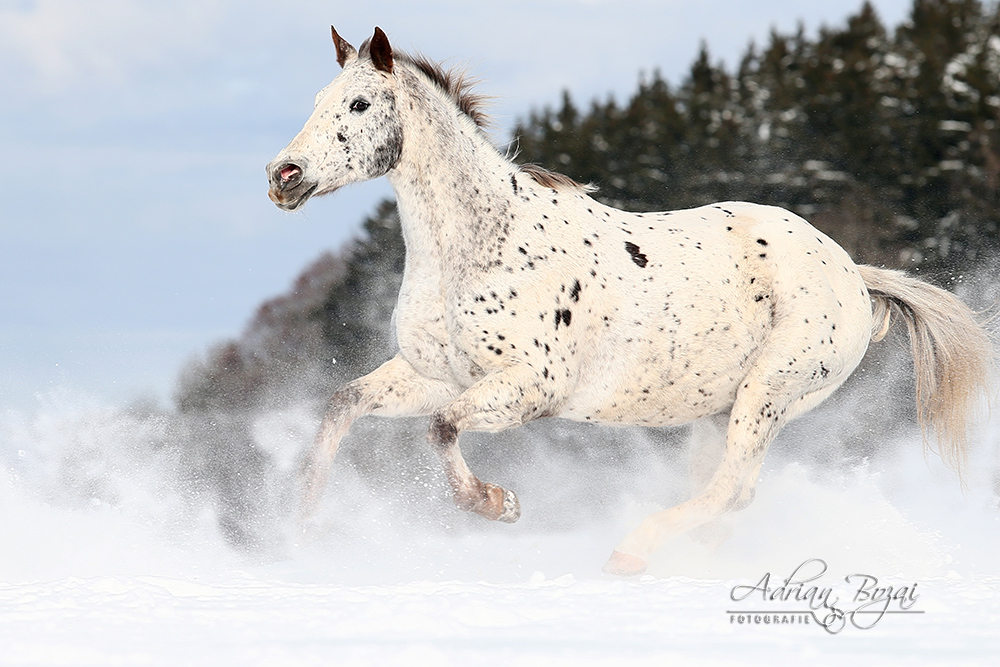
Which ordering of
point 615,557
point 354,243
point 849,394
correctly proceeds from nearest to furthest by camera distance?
1. point 615,557
2. point 849,394
3. point 354,243

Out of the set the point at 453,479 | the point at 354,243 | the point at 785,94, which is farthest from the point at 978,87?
the point at 453,479

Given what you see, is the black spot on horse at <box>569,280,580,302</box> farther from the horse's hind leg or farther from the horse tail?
the horse tail

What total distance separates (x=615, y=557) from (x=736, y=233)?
5.99 ft

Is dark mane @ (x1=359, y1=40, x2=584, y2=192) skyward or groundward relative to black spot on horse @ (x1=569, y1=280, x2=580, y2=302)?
skyward

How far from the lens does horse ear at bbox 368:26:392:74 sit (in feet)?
17.3

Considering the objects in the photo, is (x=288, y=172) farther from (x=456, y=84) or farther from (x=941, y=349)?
(x=941, y=349)

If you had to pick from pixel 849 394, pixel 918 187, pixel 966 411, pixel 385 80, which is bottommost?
pixel 966 411

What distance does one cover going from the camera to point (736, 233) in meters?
6.12

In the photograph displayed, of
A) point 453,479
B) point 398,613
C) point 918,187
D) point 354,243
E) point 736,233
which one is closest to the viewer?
point 398,613

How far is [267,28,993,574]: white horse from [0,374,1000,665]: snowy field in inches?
27.3

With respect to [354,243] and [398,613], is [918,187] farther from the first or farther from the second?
[398,613]

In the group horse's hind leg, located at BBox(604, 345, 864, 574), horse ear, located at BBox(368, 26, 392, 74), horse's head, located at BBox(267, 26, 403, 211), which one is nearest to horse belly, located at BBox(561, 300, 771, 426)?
horse's hind leg, located at BBox(604, 345, 864, 574)
